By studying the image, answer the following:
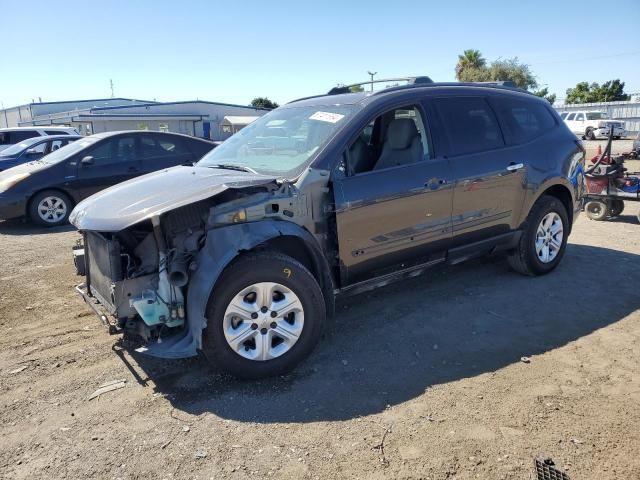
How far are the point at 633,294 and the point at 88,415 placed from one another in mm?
4965

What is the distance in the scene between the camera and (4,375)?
362 cm

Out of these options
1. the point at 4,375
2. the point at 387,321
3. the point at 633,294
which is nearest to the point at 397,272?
the point at 387,321

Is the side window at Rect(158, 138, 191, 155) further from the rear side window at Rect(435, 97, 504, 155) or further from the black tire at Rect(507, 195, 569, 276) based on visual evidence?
the black tire at Rect(507, 195, 569, 276)

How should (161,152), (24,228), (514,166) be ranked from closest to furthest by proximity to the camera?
(514,166) < (24,228) < (161,152)

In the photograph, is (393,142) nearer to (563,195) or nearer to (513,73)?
(563,195)

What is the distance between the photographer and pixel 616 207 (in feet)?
27.8

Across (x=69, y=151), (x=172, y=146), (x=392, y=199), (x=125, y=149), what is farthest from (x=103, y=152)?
(x=392, y=199)

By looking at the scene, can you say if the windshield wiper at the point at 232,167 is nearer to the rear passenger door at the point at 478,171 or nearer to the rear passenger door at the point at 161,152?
the rear passenger door at the point at 478,171

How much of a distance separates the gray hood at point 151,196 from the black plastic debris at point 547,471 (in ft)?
7.63

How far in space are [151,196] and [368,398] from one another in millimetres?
2015

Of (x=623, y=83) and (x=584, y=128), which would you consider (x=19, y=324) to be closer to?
(x=584, y=128)

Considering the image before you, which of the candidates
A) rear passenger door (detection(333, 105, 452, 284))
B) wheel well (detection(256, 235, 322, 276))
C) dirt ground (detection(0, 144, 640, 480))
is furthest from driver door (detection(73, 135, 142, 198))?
wheel well (detection(256, 235, 322, 276))

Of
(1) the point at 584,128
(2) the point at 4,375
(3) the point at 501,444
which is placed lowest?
(3) the point at 501,444

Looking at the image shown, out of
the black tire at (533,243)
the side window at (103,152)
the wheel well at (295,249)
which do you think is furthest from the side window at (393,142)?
the side window at (103,152)
